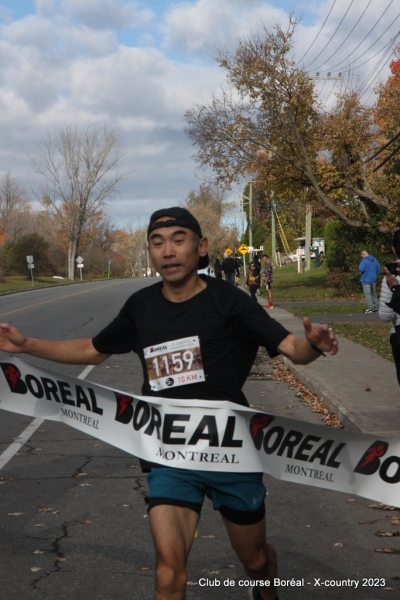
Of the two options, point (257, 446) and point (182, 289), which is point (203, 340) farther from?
point (257, 446)

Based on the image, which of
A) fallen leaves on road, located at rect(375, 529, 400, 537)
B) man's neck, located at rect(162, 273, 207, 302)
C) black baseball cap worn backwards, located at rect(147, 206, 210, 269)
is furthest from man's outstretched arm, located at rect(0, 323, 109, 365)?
fallen leaves on road, located at rect(375, 529, 400, 537)

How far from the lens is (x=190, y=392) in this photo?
422 cm

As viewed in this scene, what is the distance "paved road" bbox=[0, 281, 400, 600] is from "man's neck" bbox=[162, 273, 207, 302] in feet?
5.99

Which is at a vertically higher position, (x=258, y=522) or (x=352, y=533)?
(x=258, y=522)

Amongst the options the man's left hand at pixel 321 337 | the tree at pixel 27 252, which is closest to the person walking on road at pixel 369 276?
the man's left hand at pixel 321 337

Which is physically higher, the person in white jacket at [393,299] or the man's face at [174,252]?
the man's face at [174,252]

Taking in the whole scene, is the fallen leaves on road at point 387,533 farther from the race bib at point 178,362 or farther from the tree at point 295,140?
the tree at point 295,140

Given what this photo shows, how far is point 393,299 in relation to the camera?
22.7 feet

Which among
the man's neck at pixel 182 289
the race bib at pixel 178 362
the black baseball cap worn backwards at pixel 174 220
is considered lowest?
the race bib at pixel 178 362

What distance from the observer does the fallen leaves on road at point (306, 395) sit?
11.1 m

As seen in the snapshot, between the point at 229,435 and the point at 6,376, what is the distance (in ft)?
4.88

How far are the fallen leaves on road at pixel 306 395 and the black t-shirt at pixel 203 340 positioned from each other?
6.49 metres

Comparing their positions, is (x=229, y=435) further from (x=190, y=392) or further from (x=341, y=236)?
(x=341, y=236)

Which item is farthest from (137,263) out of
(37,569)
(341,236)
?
(37,569)
